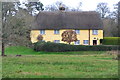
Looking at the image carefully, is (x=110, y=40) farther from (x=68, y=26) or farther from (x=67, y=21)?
(x=67, y=21)

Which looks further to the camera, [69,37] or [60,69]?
[69,37]

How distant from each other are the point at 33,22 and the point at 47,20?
8.14ft

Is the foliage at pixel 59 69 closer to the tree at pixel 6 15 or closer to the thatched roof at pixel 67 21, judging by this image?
the tree at pixel 6 15

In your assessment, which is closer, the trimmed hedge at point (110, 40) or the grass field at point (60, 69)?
the grass field at point (60, 69)

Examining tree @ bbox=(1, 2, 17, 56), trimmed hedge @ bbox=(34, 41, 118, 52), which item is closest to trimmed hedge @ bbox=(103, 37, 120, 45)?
trimmed hedge @ bbox=(34, 41, 118, 52)

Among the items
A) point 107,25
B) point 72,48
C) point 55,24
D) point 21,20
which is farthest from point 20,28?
point 107,25

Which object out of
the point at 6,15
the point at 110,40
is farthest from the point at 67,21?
the point at 6,15

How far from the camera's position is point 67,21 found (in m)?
46.1

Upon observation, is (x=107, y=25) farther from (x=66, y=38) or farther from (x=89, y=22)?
(x=66, y=38)

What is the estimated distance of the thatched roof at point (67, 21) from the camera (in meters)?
45.7

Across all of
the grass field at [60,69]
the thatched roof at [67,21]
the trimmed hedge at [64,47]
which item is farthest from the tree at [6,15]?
the thatched roof at [67,21]

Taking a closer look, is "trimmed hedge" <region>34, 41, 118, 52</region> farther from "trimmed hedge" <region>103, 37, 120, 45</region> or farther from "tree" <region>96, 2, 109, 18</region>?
"tree" <region>96, 2, 109, 18</region>

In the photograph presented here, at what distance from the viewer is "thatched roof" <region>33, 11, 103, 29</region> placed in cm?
4572

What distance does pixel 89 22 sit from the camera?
151ft
